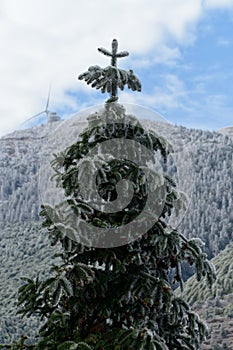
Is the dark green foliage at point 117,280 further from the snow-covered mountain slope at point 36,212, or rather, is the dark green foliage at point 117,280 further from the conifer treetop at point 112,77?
the snow-covered mountain slope at point 36,212

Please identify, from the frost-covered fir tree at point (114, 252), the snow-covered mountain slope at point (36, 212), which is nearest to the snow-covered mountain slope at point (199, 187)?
the snow-covered mountain slope at point (36, 212)

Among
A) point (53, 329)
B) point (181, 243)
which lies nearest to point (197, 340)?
point (181, 243)

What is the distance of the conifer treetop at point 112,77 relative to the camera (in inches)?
181

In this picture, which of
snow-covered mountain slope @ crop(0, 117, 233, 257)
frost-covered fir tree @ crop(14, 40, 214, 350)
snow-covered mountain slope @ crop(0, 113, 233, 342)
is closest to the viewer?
frost-covered fir tree @ crop(14, 40, 214, 350)

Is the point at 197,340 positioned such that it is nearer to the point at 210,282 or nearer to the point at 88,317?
the point at 210,282

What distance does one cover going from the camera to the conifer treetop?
459 cm

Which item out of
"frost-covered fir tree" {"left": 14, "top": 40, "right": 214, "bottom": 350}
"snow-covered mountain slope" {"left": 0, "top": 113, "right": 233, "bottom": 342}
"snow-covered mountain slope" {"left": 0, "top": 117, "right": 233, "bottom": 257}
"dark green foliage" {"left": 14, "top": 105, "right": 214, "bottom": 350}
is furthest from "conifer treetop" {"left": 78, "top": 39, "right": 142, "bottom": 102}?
"snow-covered mountain slope" {"left": 0, "top": 117, "right": 233, "bottom": 257}

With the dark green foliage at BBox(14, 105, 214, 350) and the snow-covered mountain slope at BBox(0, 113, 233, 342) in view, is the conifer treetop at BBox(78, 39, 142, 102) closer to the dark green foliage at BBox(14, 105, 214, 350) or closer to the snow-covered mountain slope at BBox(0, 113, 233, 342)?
the dark green foliage at BBox(14, 105, 214, 350)

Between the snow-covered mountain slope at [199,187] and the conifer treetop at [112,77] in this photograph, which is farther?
the snow-covered mountain slope at [199,187]

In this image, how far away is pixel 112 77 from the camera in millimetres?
4586

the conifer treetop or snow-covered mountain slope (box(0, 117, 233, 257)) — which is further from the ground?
snow-covered mountain slope (box(0, 117, 233, 257))

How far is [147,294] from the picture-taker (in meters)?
4.18

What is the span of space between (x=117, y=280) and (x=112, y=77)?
162cm

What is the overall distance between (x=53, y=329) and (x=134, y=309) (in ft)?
2.26
